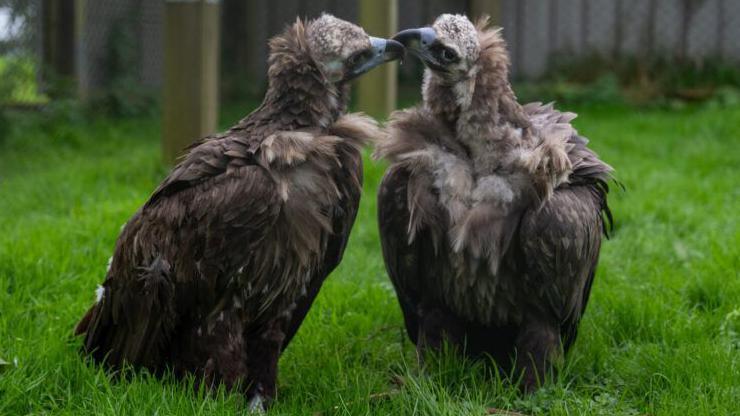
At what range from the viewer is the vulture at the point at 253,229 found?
3.20 metres

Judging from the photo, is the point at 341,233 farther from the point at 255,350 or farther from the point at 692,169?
the point at 692,169

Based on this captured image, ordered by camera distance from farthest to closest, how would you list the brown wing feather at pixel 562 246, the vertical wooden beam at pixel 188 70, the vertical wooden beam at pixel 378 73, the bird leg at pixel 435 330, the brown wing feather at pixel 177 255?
the vertical wooden beam at pixel 378 73 → the vertical wooden beam at pixel 188 70 → the bird leg at pixel 435 330 → the brown wing feather at pixel 562 246 → the brown wing feather at pixel 177 255

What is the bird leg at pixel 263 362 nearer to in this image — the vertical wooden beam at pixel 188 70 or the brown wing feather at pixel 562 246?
the brown wing feather at pixel 562 246

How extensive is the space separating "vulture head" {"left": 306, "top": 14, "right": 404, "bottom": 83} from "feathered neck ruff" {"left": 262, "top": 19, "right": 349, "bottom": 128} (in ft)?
0.09

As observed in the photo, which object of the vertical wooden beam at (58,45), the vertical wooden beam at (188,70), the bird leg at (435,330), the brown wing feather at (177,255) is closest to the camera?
the brown wing feather at (177,255)

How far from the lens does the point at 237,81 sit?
12.3 meters

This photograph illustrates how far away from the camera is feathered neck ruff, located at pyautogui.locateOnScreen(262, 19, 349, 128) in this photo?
3.37 metres

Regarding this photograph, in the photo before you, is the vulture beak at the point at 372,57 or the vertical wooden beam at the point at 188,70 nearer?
the vulture beak at the point at 372,57

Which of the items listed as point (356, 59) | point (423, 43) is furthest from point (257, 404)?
point (423, 43)

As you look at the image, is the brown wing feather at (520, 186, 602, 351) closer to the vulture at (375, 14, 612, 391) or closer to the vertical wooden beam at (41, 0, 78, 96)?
the vulture at (375, 14, 612, 391)

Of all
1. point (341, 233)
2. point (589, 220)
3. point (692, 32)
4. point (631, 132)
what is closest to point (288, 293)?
point (341, 233)

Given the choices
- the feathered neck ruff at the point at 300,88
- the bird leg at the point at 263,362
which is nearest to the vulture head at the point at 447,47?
the feathered neck ruff at the point at 300,88

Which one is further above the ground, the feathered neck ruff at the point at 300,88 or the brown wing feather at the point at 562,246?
the feathered neck ruff at the point at 300,88

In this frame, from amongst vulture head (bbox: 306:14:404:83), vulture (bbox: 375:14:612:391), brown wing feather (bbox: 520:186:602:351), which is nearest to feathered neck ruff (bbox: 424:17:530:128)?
vulture (bbox: 375:14:612:391)
